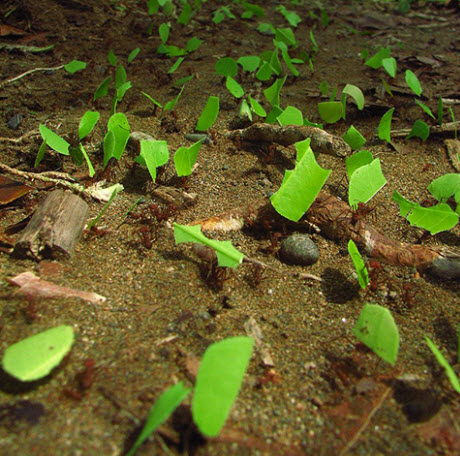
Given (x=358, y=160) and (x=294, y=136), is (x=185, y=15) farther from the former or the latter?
(x=358, y=160)

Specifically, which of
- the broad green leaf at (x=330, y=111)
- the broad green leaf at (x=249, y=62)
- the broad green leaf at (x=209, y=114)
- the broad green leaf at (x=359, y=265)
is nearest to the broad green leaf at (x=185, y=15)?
the broad green leaf at (x=249, y=62)

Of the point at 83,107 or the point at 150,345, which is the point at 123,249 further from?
the point at 83,107

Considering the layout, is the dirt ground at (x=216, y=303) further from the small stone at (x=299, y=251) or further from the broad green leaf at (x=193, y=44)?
the broad green leaf at (x=193, y=44)

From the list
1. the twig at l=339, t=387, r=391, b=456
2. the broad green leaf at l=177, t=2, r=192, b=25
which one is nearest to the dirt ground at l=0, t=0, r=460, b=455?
the twig at l=339, t=387, r=391, b=456

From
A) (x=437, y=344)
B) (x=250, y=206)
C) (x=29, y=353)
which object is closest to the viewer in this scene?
(x=29, y=353)

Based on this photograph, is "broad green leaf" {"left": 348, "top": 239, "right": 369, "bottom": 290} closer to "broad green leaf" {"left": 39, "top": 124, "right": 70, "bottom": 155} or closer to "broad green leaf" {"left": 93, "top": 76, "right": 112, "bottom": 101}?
"broad green leaf" {"left": 39, "top": 124, "right": 70, "bottom": 155}

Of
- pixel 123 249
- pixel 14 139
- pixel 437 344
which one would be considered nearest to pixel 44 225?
pixel 123 249
